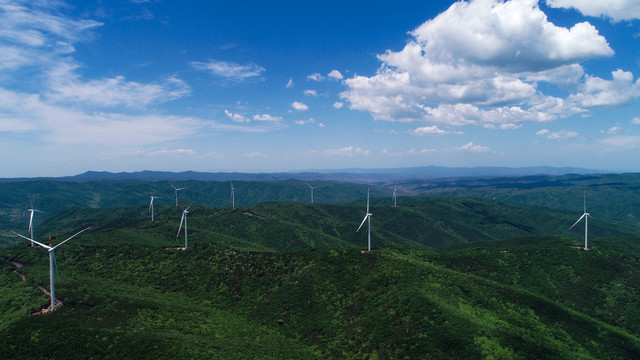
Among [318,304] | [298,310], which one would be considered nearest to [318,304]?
[318,304]

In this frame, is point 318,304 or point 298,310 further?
point 318,304

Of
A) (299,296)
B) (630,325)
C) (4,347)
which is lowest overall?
(630,325)

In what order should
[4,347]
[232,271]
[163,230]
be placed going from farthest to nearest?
[163,230]
[232,271]
[4,347]

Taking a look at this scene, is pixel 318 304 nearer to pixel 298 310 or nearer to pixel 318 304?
pixel 318 304

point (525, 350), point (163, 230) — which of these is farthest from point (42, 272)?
point (525, 350)

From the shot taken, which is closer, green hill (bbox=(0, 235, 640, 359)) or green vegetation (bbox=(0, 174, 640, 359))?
green hill (bbox=(0, 235, 640, 359))

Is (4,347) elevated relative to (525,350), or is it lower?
elevated

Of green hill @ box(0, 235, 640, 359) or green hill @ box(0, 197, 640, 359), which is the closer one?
green hill @ box(0, 235, 640, 359)

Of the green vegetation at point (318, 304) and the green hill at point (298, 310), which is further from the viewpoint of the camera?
the green vegetation at point (318, 304)

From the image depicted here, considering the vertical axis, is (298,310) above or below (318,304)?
below

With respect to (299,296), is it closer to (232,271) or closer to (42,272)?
(232,271)

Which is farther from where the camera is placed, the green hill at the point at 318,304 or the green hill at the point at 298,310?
the green hill at the point at 318,304
